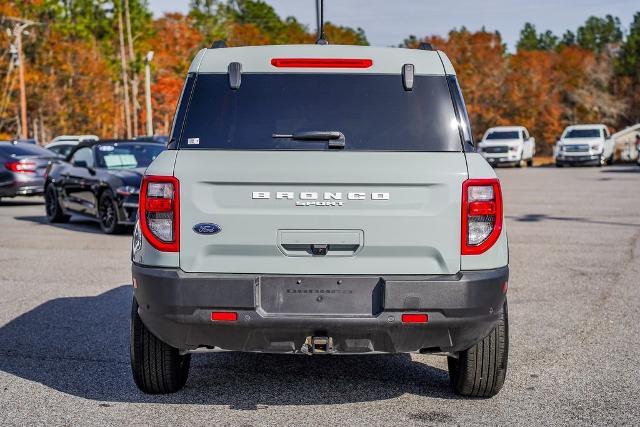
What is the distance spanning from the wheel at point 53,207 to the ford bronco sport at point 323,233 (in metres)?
13.2

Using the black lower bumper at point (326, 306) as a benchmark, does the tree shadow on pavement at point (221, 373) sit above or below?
below

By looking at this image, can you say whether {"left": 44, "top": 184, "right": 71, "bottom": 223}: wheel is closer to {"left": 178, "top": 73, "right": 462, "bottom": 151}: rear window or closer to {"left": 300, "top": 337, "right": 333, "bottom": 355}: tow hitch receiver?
{"left": 178, "top": 73, "right": 462, "bottom": 151}: rear window

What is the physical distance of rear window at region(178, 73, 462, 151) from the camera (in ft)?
16.6

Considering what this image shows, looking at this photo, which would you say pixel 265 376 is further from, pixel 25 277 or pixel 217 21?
pixel 217 21

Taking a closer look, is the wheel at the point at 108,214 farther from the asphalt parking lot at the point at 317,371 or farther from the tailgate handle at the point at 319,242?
the tailgate handle at the point at 319,242

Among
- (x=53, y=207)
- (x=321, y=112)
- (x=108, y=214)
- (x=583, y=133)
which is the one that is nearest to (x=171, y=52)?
(x=583, y=133)

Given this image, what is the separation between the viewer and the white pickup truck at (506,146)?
45.9 m

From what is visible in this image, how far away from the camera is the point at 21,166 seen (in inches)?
848

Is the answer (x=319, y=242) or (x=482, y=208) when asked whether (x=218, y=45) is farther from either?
(x=482, y=208)

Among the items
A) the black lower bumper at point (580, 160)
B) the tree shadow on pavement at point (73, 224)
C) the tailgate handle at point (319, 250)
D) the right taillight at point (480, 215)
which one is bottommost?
the black lower bumper at point (580, 160)

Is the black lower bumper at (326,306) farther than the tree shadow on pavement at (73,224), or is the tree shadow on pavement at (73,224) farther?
the tree shadow on pavement at (73,224)

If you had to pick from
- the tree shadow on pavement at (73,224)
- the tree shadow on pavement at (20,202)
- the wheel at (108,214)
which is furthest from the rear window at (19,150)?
the wheel at (108,214)

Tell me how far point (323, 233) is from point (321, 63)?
1.01m

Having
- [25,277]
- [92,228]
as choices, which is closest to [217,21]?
[92,228]
